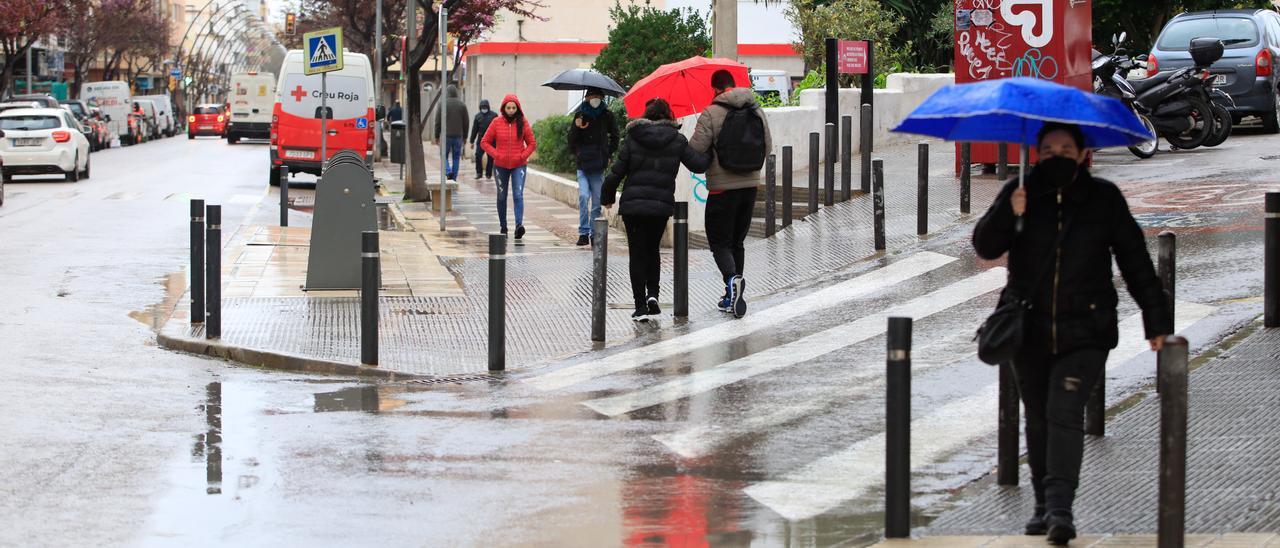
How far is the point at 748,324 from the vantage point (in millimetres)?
12047

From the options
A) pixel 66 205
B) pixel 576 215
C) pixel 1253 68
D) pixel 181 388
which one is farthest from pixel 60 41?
pixel 181 388

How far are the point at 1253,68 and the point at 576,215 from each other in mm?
9789

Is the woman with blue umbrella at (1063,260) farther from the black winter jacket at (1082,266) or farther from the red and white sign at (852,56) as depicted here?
the red and white sign at (852,56)

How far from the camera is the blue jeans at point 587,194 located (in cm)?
1848

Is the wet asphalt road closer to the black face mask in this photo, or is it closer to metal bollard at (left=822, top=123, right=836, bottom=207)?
the black face mask

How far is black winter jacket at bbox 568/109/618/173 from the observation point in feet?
58.9

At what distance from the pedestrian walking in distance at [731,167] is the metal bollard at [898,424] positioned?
621 centimetres

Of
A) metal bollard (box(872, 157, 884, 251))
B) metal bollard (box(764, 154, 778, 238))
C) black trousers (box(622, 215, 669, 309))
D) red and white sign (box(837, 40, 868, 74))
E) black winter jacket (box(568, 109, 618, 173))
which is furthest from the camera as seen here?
red and white sign (box(837, 40, 868, 74))

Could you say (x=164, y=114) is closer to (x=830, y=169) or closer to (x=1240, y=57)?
(x=1240, y=57)

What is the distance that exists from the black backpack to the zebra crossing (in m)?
1.16

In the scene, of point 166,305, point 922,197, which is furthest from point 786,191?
point 166,305

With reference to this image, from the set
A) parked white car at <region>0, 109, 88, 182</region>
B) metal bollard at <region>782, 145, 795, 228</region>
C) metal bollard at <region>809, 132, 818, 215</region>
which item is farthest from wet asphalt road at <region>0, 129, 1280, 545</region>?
parked white car at <region>0, 109, 88, 182</region>

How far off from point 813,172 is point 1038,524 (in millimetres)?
11642

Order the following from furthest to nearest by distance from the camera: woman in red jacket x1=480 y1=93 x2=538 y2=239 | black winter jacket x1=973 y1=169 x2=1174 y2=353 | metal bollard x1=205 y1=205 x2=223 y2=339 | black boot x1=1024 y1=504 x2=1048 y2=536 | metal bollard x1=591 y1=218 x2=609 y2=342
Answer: woman in red jacket x1=480 y1=93 x2=538 y2=239 < metal bollard x1=205 y1=205 x2=223 y2=339 < metal bollard x1=591 y1=218 x2=609 y2=342 < black boot x1=1024 y1=504 x2=1048 y2=536 < black winter jacket x1=973 y1=169 x2=1174 y2=353
